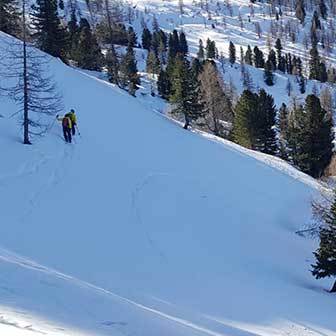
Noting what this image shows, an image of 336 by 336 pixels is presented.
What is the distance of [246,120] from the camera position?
178 feet

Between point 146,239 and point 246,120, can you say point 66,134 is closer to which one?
point 146,239

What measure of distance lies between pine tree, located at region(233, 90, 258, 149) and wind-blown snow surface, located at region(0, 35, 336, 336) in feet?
54.0

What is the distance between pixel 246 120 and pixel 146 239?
3664cm

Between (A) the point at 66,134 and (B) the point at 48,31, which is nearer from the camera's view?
(A) the point at 66,134

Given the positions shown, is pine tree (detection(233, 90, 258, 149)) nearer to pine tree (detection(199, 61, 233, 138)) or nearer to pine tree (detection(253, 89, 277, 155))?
pine tree (detection(253, 89, 277, 155))

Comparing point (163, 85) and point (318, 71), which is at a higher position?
point (163, 85)

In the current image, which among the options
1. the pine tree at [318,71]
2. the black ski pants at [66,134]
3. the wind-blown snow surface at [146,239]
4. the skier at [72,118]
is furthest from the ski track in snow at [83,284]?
the pine tree at [318,71]

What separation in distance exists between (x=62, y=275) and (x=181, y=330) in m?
3.67

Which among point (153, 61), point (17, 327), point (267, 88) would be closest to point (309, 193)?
point (17, 327)

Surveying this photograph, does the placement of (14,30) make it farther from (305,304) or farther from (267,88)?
(267,88)

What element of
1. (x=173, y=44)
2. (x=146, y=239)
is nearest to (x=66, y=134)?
(x=146, y=239)

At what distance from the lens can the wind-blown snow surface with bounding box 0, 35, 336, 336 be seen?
10828 millimetres

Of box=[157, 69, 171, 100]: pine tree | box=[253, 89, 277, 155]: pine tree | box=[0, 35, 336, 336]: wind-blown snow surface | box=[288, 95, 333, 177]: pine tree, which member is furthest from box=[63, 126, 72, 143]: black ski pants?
box=[157, 69, 171, 100]: pine tree

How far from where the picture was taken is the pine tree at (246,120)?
54312 millimetres
